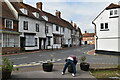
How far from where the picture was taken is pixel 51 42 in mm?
33156

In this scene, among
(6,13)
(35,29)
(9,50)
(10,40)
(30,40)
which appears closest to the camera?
(9,50)

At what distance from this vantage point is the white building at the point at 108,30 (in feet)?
60.1

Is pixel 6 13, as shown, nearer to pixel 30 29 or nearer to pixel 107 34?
pixel 30 29

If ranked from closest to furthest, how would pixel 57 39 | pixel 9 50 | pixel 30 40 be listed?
pixel 9 50, pixel 30 40, pixel 57 39

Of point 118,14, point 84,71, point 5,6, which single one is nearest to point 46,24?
point 5,6

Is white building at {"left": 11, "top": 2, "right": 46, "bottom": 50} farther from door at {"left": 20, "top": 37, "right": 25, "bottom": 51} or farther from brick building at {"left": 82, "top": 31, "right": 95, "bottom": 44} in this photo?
brick building at {"left": 82, "top": 31, "right": 95, "bottom": 44}

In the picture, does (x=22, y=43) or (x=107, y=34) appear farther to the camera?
(x=22, y=43)

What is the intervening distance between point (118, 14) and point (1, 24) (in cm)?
1891

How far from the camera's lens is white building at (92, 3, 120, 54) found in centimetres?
1833

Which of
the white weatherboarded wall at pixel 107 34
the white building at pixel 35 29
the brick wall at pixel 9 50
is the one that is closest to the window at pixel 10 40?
the brick wall at pixel 9 50

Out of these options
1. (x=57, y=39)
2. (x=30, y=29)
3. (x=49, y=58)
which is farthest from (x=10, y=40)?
(x=57, y=39)

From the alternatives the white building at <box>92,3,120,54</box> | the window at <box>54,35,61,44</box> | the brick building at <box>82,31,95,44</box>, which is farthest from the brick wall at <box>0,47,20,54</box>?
the brick building at <box>82,31,95,44</box>

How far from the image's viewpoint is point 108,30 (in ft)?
62.6

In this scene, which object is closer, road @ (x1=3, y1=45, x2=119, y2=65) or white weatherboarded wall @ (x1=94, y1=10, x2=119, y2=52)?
road @ (x1=3, y1=45, x2=119, y2=65)
